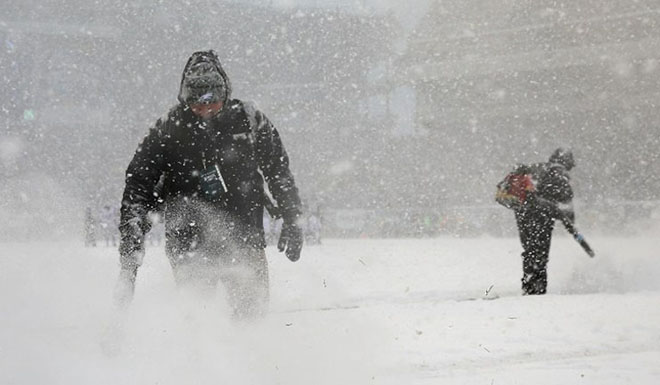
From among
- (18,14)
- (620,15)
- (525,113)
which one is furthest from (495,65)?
(18,14)

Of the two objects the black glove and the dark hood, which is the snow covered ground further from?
the dark hood

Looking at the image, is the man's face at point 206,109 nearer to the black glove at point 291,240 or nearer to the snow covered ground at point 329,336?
the black glove at point 291,240

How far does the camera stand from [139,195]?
362 centimetres

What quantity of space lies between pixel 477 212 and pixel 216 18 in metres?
45.1

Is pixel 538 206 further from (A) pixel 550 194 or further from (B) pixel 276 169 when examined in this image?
(B) pixel 276 169

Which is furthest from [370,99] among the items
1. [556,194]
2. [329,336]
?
[329,336]

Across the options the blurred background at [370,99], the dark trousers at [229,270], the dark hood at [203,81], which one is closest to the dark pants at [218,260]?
the dark trousers at [229,270]

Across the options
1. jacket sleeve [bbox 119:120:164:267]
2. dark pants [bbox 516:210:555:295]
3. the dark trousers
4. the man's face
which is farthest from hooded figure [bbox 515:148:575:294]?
jacket sleeve [bbox 119:120:164:267]

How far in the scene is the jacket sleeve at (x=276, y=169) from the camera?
12.8 feet

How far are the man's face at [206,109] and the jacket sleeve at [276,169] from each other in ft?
0.93

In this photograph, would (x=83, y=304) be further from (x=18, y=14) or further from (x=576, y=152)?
(x=18, y=14)

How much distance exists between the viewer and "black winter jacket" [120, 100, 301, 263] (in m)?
3.66

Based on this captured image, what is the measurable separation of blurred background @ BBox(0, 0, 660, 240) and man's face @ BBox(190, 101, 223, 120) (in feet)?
59.3

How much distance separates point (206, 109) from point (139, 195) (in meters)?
0.58
